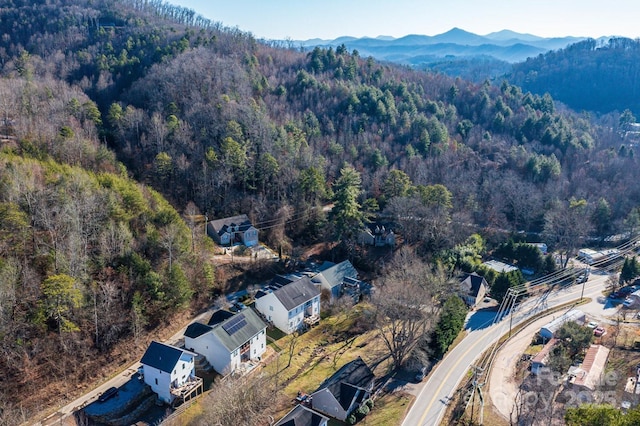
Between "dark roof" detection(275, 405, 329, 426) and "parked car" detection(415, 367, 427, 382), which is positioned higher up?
"dark roof" detection(275, 405, 329, 426)

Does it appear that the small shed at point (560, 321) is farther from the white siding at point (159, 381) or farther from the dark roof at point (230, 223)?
the dark roof at point (230, 223)

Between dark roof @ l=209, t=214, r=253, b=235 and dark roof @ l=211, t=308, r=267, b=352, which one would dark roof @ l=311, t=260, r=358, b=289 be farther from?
dark roof @ l=211, t=308, r=267, b=352

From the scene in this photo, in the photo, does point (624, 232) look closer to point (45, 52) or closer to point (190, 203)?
point (190, 203)

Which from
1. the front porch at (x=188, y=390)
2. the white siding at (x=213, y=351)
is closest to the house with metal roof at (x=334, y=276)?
the white siding at (x=213, y=351)

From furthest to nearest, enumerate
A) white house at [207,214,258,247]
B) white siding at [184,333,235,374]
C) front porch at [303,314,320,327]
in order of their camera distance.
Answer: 1. white house at [207,214,258,247]
2. front porch at [303,314,320,327]
3. white siding at [184,333,235,374]

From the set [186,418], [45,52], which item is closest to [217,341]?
[186,418]

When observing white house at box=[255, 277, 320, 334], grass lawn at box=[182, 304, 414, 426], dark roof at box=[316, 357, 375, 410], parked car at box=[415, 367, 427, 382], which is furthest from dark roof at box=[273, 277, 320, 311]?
parked car at box=[415, 367, 427, 382]

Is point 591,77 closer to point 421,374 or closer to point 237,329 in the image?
point 421,374
